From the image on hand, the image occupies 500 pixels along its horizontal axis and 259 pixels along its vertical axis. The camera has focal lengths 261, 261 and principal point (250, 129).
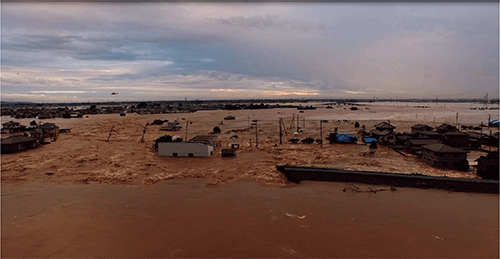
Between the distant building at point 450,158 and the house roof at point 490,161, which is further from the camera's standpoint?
the distant building at point 450,158

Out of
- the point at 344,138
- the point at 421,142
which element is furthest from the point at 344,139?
the point at 421,142

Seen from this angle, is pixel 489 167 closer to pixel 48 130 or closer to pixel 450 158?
pixel 450 158

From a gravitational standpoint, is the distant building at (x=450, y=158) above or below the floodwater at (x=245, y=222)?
above

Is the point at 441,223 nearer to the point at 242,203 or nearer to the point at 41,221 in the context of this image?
the point at 242,203

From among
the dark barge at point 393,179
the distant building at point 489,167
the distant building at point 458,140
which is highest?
the distant building at point 458,140

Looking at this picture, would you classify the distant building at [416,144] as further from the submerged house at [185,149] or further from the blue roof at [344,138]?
the submerged house at [185,149]

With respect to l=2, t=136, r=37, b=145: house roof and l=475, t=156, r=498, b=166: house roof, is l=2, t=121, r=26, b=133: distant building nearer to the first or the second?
l=2, t=136, r=37, b=145: house roof

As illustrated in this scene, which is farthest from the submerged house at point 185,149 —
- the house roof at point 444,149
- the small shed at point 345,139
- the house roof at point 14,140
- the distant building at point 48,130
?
the distant building at point 48,130
